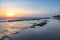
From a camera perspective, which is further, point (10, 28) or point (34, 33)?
point (10, 28)

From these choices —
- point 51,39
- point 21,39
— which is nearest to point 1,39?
point 21,39

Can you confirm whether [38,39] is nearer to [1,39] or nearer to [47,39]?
[47,39]

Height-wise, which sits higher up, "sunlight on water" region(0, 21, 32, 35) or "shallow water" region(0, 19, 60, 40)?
"sunlight on water" region(0, 21, 32, 35)

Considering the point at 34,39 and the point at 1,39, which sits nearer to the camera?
the point at 1,39

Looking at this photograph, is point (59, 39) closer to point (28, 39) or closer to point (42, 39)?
point (42, 39)

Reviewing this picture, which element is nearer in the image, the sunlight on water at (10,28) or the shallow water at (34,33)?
the shallow water at (34,33)

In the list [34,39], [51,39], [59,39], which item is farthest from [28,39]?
[59,39]

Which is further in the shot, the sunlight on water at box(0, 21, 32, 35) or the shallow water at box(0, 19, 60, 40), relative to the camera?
the sunlight on water at box(0, 21, 32, 35)

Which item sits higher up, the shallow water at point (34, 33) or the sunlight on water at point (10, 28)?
the sunlight on water at point (10, 28)

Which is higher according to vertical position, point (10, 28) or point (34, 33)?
point (10, 28)
